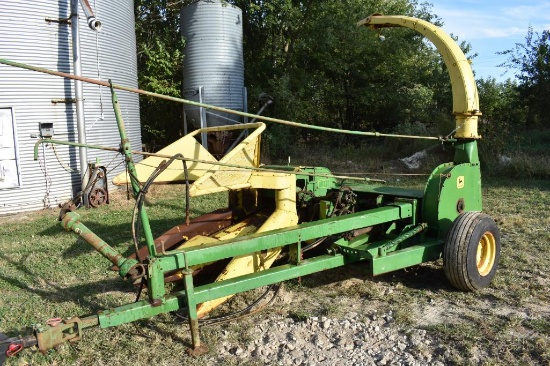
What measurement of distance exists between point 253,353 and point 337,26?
1515cm

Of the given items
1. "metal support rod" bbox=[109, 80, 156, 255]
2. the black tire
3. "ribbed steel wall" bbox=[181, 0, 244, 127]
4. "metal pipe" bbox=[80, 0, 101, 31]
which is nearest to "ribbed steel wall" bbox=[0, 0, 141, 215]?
"metal pipe" bbox=[80, 0, 101, 31]

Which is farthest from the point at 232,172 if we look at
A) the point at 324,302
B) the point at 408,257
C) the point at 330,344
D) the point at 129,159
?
the point at 408,257

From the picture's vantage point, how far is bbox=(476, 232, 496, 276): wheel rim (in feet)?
16.3

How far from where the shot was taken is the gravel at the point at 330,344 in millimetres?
3619

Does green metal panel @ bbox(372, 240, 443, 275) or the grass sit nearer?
the grass

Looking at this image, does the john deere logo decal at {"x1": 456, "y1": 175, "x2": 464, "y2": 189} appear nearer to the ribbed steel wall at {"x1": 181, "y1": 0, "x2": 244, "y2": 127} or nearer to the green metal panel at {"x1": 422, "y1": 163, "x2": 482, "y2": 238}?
the green metal panel at {"x1": 422, "y1": 163, "x2": 482, "y2": 238}

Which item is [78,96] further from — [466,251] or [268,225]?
[466,251]

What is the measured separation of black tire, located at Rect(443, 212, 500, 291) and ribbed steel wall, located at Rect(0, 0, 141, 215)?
305 inches

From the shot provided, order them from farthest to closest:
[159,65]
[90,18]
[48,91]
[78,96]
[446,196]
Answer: [159,65], [78,96], [48,91], [90,18], [446,196]

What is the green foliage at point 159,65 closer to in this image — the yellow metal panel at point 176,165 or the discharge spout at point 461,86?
the yellow metal panel at point 176,165

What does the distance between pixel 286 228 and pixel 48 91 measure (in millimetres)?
7256

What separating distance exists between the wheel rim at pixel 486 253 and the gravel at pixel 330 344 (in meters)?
1.32

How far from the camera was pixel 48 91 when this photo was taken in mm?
9617

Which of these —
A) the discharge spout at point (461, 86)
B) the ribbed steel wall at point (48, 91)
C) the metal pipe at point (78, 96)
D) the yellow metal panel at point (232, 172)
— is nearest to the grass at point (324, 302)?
the yellow metal panel at point (232, 172)
